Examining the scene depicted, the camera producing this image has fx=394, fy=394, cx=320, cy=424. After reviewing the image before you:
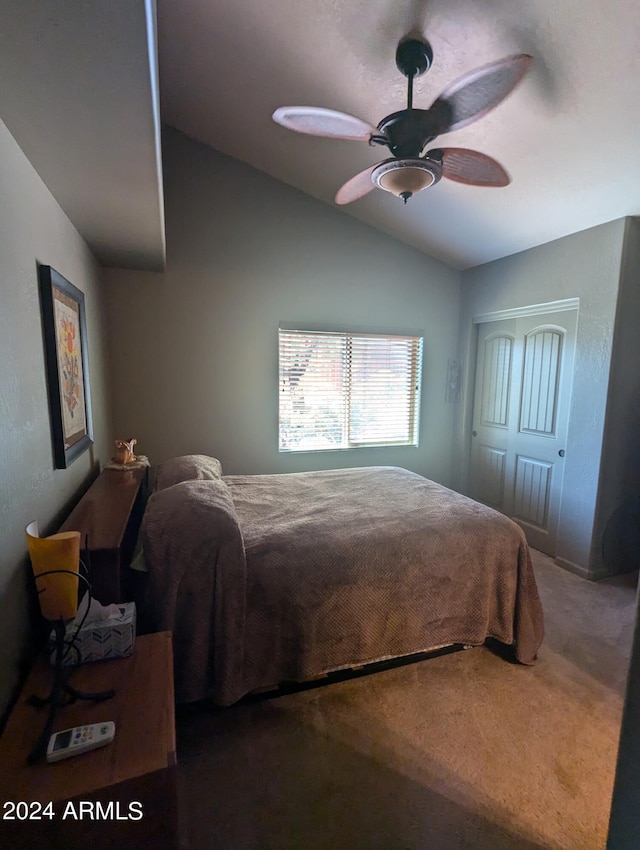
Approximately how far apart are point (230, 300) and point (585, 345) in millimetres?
2879

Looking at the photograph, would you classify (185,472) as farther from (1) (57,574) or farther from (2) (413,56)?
(2) (413,56)

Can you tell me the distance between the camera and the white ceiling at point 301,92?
42.1 inches

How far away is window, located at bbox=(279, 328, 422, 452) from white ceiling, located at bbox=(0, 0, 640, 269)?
1.29 meters

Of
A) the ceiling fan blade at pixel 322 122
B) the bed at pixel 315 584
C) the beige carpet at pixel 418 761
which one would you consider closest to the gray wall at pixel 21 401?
the bed at pixel 315 584

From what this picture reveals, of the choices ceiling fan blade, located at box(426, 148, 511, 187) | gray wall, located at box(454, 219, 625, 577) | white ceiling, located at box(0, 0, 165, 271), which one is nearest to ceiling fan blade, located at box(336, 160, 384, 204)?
ceiling fan blade, located at box(426, 148, 511, 187)

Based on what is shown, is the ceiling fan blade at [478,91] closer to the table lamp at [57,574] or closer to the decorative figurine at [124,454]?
the table lamp at [57,574]

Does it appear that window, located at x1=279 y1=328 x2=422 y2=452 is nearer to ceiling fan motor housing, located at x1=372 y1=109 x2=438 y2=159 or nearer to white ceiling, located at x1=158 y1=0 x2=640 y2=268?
white ceiling, located at x1=158 y1=0 x2=640 y2=268

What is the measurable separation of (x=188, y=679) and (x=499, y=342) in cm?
370

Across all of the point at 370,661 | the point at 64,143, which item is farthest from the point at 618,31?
the point at 370,661

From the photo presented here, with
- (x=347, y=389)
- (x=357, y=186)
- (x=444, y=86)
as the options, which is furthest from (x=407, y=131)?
(x=347, y=389)

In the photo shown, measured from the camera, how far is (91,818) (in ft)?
2.68

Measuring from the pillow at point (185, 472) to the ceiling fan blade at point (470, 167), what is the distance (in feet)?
6.44

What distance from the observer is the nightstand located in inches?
31.1

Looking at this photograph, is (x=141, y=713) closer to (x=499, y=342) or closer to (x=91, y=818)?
(x=91, y=818)
